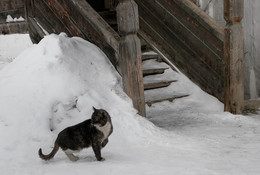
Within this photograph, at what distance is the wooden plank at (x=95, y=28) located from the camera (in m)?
5.54

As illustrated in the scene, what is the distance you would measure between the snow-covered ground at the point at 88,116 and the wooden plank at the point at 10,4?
11.1 ft

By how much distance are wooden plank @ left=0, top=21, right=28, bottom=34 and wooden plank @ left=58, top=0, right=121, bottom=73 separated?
2354mm

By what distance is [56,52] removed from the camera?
526 centimetres

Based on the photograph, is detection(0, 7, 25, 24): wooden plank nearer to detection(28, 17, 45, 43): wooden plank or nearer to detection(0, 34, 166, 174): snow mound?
detection(28, 17, 45, 43): wooden plank

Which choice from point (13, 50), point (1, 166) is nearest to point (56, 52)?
point (1, 166)

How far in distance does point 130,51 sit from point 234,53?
5.95ft

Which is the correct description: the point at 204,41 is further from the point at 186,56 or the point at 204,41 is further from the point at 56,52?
the point at 56,52

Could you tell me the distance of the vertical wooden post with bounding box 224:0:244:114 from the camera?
228 inches

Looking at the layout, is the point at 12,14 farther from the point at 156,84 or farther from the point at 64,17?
the point at 156,84

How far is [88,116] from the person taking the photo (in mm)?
4859

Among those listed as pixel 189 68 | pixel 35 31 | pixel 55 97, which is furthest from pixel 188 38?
pixel 35 31

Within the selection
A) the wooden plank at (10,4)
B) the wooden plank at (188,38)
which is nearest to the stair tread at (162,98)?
the wooden plank at (188,38)

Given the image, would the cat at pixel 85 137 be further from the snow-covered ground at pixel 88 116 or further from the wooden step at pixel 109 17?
the wooden step at pixel 109 17

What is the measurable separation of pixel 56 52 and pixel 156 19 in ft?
9.79
